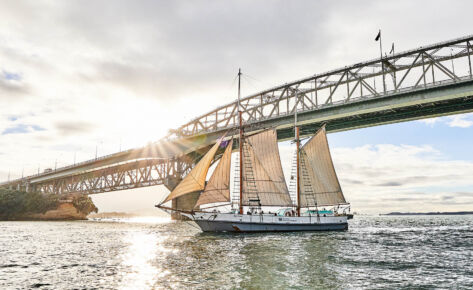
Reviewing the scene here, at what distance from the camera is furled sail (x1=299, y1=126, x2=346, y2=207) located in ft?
160

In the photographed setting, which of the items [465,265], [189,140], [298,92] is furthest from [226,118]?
[465,265]

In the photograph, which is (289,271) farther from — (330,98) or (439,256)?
(330,98)

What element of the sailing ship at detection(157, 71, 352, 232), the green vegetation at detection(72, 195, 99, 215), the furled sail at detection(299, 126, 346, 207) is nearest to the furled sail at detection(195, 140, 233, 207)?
the sailing ship at detection(157, 71, 352, 232)

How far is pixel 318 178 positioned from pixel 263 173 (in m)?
8.65

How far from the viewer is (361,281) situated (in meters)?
15.6

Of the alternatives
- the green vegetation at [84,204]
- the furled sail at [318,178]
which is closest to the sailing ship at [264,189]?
the furled sail at [318,178]

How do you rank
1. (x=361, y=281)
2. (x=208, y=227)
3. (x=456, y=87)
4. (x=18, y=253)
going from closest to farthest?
(x=361, y=281) < (x=18, y=253) < (x=208, y=227) < (x=456, y=87)

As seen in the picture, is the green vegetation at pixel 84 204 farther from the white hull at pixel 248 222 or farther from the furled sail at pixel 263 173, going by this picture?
the furled sail at pixel 263 173

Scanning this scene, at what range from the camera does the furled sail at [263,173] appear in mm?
44500

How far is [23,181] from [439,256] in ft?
519

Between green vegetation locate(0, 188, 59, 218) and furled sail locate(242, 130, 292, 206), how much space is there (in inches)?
3803

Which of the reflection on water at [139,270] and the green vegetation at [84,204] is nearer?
the reflection on water at [139,270]

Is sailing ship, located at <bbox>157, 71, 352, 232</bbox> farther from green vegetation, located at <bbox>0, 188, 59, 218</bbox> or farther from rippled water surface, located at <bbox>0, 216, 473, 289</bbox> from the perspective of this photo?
green vegetation, located at <bbox>0, 188, 59, 218</bbox>

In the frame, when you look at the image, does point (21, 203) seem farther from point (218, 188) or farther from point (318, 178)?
point (318, 178)
